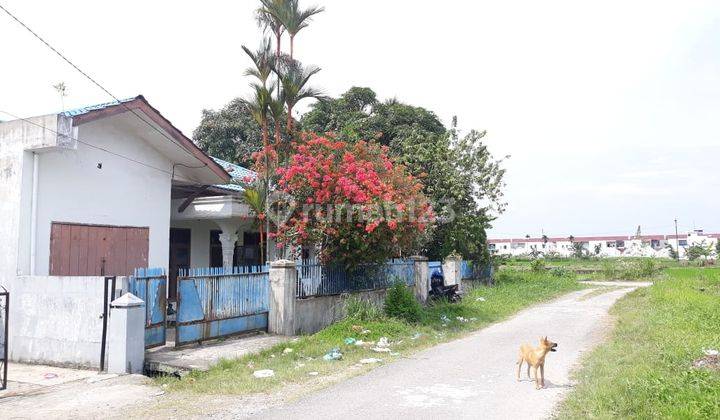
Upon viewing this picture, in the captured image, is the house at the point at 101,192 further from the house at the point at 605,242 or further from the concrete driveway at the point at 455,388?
the house at the point at 605,242

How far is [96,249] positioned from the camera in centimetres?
1148

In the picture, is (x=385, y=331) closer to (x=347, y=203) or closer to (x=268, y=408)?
Result: (x=347, y=203)

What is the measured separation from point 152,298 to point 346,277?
584 centimetres

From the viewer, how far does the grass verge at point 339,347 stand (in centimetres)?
777

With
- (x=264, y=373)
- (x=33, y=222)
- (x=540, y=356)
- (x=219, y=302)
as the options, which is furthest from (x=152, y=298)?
(x=540, y=356)

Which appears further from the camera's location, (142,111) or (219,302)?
(142,111)

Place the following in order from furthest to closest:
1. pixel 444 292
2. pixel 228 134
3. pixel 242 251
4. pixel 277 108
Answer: pixel 228 134, pixel 444 292, pixel 242 251, pixel 277 108

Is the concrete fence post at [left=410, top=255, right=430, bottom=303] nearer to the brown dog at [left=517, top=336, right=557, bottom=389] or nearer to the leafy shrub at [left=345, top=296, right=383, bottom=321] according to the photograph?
the leafy shrub at [left=345, top=296, right=383, bottom=321]

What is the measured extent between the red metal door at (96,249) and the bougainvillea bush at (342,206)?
3.23 metres

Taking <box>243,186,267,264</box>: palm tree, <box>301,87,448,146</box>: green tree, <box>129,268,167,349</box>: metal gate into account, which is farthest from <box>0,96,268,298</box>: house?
<box>301,87,448,146</box>: green tree

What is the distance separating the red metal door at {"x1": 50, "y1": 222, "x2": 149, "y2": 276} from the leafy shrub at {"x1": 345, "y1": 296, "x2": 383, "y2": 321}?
4857 mm

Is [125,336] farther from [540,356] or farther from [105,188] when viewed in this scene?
[540,356]

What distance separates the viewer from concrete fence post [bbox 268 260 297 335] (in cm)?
1155

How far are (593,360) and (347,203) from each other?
5.93 metres
